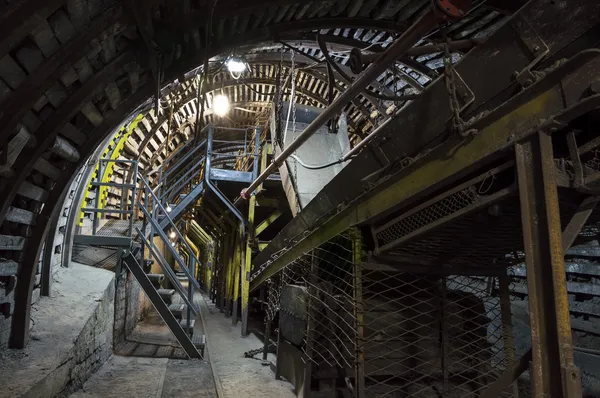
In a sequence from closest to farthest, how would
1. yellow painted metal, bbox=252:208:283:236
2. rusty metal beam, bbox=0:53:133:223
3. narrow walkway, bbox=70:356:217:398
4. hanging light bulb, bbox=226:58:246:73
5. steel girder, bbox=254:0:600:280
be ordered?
steel girder, bbox=254:0:600:280, rusty metal beam, bbox=0:53:133:223, narrow walkway, bbox=70:356:217:398, hanging light bulb, bbox=226:58:246:73, yellow painted metal, bbox=252:208:283:236

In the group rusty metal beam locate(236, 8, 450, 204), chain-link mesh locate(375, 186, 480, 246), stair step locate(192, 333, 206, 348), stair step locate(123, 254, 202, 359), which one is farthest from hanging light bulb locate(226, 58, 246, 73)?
stair step locate(192, 333, 206, 348)

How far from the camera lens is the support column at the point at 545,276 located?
176 cm

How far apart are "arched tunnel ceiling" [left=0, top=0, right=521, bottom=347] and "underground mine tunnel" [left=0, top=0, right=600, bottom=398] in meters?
0.02

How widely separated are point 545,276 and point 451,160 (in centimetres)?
96

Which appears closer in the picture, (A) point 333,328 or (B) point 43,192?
(B) point 43,192

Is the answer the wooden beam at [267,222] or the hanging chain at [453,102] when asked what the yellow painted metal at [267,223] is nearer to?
the wooden beam at [267,222]

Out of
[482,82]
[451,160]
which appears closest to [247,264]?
[451,160]

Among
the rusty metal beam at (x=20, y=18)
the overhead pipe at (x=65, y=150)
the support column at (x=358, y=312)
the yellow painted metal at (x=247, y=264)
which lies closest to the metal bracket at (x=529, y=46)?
the support column at (x=358, y=312)

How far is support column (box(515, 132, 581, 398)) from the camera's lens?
1.76m

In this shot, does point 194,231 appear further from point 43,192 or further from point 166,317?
point 43,192

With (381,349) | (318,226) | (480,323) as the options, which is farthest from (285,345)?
(480,323)

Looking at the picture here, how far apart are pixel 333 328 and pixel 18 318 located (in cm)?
363

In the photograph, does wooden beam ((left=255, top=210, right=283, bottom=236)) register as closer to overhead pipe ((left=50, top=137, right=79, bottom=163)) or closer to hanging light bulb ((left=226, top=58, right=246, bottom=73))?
hanging light bulb ((left=226, top=58, right=246, bottom=73))

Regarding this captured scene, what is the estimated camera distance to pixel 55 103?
3.32m
